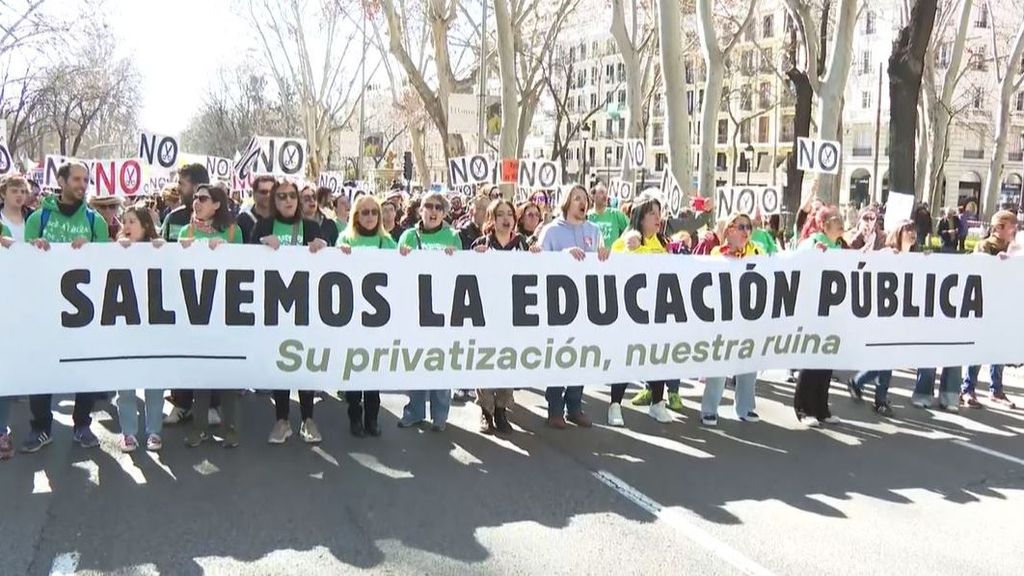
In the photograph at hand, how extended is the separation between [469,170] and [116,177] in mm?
5699

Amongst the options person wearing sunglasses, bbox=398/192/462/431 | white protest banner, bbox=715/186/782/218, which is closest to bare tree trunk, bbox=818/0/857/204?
white protest banner, bbox=715/186/782/218

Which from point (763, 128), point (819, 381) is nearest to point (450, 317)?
point (819, 381)

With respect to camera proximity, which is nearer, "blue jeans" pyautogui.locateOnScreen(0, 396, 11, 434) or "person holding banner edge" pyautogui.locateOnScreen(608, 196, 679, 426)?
"blue jeans" pyautogui.locateOnScreen(0, 396, 11, 434)

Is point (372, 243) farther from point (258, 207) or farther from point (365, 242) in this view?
point (258, 207)

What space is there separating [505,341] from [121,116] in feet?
185

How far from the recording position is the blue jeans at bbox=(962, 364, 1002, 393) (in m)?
8.10

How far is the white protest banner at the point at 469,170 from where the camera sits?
15719 mm

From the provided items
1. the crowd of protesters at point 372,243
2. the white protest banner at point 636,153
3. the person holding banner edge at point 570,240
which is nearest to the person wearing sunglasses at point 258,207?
the crowd of protesters at point 372,243

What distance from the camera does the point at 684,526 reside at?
4.84 metres

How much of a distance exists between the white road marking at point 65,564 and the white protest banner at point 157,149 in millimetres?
10179

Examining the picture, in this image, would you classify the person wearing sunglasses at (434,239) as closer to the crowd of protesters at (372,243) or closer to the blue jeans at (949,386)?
the crowd of protesters at (372,243)

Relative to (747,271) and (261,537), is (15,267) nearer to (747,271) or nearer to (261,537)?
(261,537)

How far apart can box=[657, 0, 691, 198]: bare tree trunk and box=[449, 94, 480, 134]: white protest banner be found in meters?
7.14

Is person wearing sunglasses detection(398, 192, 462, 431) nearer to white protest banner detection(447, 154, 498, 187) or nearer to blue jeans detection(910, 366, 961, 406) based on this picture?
blue jeans detection(910, 366, 961, 406)
